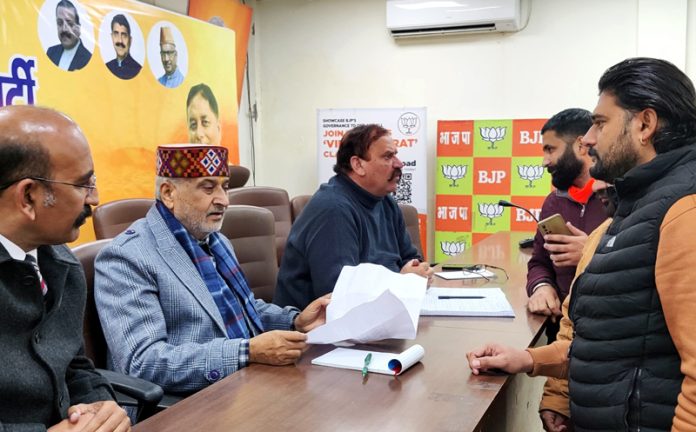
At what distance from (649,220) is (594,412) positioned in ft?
1.38

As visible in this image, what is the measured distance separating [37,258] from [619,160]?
4.18ft

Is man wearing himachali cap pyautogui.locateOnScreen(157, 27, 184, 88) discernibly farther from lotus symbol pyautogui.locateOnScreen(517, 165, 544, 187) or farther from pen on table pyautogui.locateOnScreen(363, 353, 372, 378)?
pen on table pyautogui.locateOnScreen(363, 353, 372, 378)

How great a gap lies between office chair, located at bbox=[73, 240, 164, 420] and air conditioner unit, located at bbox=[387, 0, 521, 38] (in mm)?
4563

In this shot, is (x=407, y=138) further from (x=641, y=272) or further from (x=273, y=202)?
(x=641, y=272)

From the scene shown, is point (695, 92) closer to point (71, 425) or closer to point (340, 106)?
point (71, 425)

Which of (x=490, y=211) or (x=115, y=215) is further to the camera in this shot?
(x=490, y=211)

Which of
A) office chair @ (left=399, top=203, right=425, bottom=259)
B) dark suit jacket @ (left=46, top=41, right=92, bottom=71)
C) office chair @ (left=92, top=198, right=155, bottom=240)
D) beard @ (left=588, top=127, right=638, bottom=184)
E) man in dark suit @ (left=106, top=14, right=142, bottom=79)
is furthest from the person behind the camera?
man in dark suit @ (left=106, top=14, right=142, bottom=79)

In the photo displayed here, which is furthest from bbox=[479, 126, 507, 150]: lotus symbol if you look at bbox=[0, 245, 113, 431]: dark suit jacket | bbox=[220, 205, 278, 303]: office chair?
bbox=[0, 245, 113, 431]: dark suit jacket

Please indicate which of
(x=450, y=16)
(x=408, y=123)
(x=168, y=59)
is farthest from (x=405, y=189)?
(x=168, y=59)

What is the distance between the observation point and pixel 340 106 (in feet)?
20.9

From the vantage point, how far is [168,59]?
439cm

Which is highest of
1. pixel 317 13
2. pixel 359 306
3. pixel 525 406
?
pixel 317 13

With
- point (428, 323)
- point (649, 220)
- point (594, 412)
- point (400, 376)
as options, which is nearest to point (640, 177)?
point (649, 220)

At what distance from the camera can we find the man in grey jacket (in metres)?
1.18
